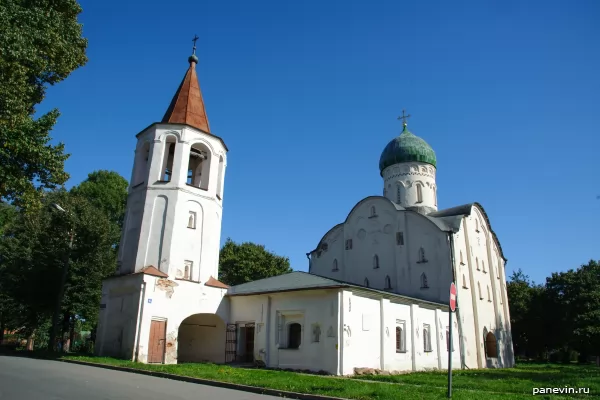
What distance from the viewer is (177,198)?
20891mm

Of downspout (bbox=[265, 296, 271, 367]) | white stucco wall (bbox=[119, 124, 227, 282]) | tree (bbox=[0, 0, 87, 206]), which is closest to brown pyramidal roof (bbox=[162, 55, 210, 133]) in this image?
white stucco wall (bbox=[119, 124, 227, 282])

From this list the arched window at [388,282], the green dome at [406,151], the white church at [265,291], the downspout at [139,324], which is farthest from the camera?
the green dome at [406,151]

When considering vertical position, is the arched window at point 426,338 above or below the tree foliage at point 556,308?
below

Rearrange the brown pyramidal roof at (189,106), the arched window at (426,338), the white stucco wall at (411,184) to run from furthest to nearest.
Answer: the white stucco wall at (411,184)
the brown pyramidal roof at (189,106)
the arched window at (426,338)

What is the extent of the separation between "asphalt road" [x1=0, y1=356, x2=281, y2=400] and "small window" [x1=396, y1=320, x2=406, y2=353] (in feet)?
37.7

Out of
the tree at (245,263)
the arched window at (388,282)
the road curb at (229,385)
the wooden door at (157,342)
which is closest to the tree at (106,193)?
the tree at (245,263)

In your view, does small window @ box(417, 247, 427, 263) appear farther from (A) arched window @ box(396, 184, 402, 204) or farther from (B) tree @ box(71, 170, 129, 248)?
(B) tree @ box(71, 170, 129, 248)

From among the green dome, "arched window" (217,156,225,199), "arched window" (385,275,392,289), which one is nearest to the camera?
"arched window" (217,156,225,199)

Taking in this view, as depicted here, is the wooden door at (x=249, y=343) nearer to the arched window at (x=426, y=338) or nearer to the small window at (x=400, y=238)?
the arched window at (x=426, y=338)

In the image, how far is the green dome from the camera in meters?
32.8

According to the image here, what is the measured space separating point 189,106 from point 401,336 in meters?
15.8

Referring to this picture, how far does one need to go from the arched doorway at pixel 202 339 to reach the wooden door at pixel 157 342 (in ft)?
8.24

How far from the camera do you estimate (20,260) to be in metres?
26.0

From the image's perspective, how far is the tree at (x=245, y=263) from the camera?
3803 cm
